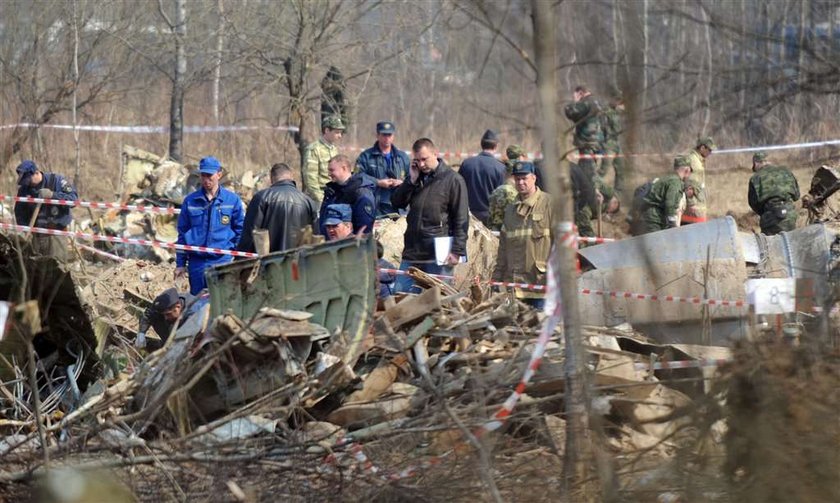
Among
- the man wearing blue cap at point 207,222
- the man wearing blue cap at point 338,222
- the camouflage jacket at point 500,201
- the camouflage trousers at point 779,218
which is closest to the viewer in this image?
the man wearing blue cap at point 338,222

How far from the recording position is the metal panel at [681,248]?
945 cm

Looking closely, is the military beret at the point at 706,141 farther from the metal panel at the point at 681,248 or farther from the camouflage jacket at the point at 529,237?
the camouflage jacket at the point at 529,237

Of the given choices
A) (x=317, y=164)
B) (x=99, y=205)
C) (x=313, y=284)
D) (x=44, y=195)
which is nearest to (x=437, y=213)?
(x=313, y=284)

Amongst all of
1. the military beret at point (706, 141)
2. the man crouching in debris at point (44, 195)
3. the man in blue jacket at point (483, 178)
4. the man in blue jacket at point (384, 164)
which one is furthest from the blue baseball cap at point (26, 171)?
the military beret at point (706, 141)

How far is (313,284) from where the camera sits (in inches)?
306

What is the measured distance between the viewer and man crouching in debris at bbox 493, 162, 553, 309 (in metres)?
10.2

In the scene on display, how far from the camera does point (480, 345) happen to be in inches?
289

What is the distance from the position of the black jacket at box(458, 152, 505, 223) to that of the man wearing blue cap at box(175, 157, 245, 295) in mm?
3515

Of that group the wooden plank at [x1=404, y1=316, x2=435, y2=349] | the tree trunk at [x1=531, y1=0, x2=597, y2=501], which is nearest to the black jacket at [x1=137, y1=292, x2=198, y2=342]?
the wooden plank at [x1=404, y1=316, x2=435, y2=349]

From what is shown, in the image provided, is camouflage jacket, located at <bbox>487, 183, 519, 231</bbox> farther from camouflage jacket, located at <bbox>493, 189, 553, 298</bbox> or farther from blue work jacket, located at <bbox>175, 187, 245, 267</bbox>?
blue work jacket, located at <bbox>175, 187, 245, 267</bbox>

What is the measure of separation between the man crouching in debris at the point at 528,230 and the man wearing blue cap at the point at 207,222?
2.67 metres

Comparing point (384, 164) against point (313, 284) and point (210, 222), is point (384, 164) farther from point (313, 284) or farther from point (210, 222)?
point (313, 284)

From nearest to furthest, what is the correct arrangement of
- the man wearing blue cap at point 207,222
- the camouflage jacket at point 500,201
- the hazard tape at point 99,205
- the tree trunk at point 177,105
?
the man wearing blue cap at point 207,222
the camouflage jacket at point 500,201
the hazard tape at point 99,205
the tree trunk at point 177,105

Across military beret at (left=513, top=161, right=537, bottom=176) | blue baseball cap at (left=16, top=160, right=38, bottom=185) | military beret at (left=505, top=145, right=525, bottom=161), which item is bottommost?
military beret at (left=513, top=161, right=537, bottom=176)
